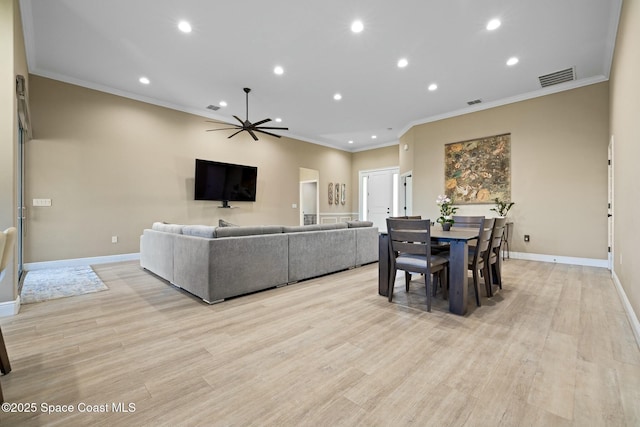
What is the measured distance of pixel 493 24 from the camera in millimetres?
3354

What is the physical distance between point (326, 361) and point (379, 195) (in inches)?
316

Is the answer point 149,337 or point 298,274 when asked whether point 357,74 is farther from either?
point 149,337

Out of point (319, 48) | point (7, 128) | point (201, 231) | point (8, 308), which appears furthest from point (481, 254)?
point (7, 128)

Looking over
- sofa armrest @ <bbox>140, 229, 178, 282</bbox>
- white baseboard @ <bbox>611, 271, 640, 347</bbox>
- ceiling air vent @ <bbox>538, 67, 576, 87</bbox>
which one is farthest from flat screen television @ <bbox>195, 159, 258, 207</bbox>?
white baseboard @ <bbox>611, 271, 640, 347</bbox>

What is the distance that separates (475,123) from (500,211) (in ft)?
6.42

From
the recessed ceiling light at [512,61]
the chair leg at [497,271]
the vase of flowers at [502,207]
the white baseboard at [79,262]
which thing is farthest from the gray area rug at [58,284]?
the vase of flowers at [502,207]

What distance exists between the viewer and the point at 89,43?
12.3ft

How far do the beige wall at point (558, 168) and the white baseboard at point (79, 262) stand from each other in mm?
6963

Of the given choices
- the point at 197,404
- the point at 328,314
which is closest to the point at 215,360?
the point at 197,404

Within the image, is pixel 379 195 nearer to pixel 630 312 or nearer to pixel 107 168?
pixel 630 312

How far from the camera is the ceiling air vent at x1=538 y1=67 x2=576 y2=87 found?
4.45 m

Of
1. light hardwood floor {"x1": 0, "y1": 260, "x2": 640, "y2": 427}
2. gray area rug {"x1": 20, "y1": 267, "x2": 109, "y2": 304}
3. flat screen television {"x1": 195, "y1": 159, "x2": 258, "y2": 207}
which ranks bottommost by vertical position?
light hardwood floor {"x1": 0, "y1": 260, "x2": 640, "y2": 427}

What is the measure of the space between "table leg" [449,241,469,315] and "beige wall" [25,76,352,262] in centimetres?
537

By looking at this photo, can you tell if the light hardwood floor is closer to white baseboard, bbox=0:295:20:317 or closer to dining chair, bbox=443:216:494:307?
white baseboard, bbox=0:295:20:317
